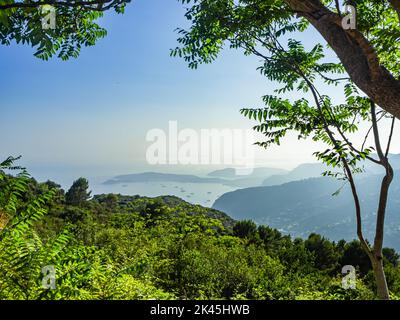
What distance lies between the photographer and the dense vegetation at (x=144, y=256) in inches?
92.6

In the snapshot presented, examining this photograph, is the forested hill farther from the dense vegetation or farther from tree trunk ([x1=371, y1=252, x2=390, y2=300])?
tree trunk ([x1=371, y1=252, x2=390, y2=300])

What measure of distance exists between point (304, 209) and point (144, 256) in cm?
10409

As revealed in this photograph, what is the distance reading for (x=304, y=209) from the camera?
332 ft

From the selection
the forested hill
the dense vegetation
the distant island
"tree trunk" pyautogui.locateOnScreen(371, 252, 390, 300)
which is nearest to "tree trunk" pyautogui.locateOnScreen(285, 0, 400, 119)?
"tree trunk" pyautogui.locateOnScreen(371, 252, 390, 300)

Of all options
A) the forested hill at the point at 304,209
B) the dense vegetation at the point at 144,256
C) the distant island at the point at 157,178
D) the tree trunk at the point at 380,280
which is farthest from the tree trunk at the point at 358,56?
the forested hill at the point at 304,209

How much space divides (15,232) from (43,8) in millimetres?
1854

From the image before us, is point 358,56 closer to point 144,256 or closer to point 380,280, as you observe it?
point 380,280

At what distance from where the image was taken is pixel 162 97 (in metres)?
5.52

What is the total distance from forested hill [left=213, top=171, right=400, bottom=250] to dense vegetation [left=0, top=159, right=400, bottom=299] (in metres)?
66.6

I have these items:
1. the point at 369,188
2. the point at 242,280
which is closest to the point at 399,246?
the point at 369,188

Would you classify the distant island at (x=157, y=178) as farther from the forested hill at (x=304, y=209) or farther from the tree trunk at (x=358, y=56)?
the forested hill at (x=304, y=209)

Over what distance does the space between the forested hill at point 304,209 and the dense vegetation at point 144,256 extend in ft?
219

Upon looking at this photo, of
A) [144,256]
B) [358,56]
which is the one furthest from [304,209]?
[358,56]
